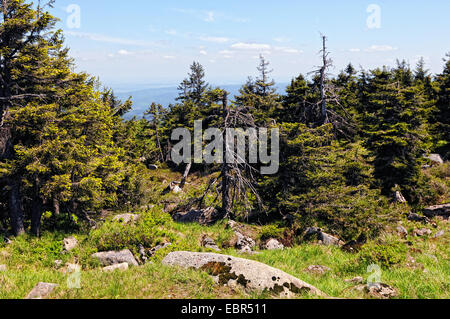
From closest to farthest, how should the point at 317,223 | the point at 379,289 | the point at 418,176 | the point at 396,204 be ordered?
1. the point at 379,289
2. the point at 317,223
3. the point at 396,204
4. the point at 418,176

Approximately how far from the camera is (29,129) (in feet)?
44.1

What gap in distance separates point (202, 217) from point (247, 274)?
11063mm

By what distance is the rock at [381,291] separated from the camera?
5.97 metres

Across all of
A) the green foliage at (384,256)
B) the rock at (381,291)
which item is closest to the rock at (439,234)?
the green foliage at (384,256)

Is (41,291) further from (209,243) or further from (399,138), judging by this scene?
(399,138)

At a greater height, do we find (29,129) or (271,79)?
(271,79)

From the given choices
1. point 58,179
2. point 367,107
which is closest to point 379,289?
point 58,179

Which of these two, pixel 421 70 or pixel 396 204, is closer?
pixel 396 204

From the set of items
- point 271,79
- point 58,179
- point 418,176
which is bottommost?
point 418,176

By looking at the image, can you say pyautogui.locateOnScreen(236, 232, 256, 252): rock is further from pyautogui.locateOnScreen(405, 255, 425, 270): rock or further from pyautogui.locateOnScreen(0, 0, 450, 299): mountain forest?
pyautogui.locateOnScreen(405, 255, 425, 270): rock

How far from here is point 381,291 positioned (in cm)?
615
